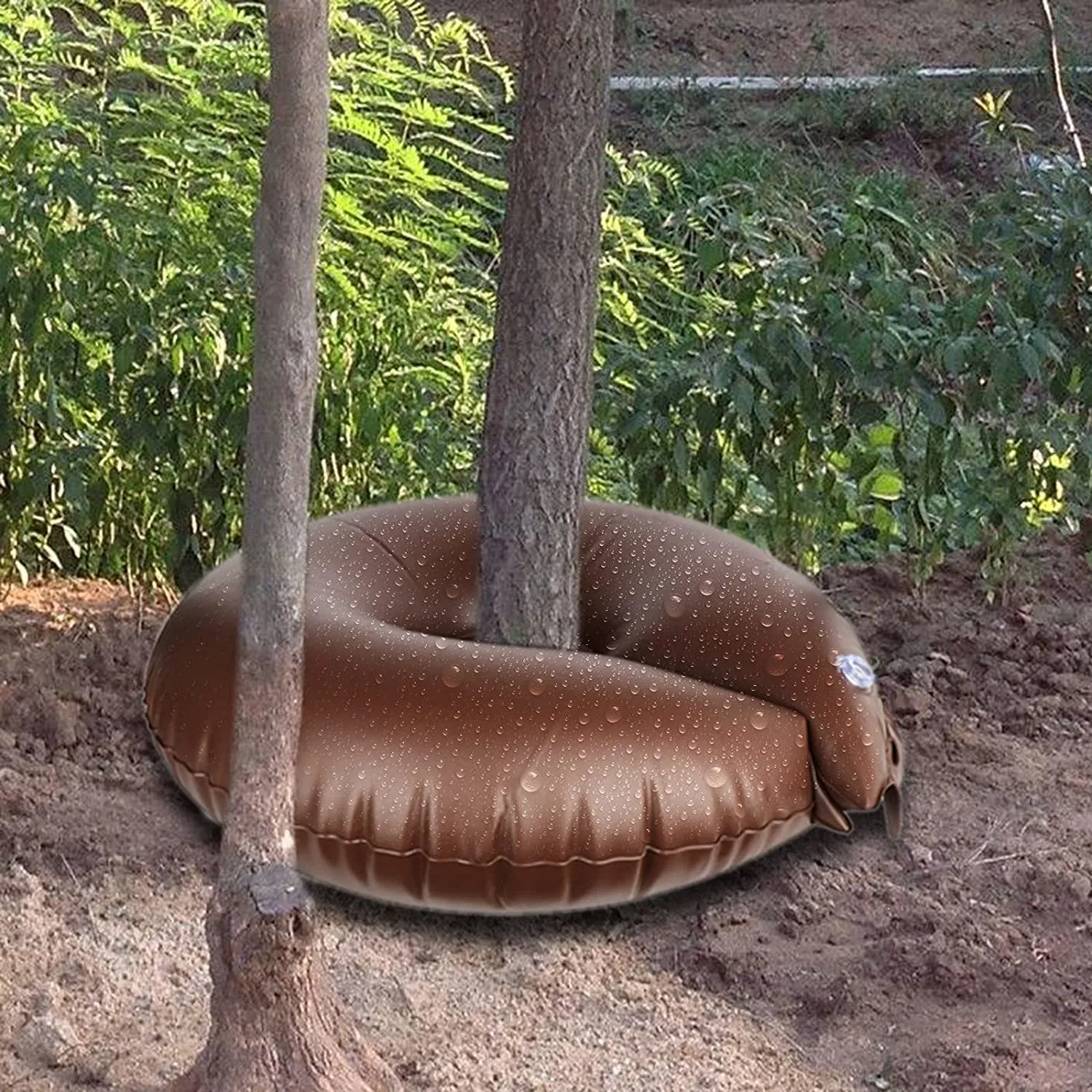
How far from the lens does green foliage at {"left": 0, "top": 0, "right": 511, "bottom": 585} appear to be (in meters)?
3.69

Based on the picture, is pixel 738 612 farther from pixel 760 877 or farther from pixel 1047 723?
pixel 1047 723

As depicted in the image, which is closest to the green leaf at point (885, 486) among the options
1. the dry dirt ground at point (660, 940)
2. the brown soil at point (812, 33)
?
the dry dirt ground at point (660, 940)

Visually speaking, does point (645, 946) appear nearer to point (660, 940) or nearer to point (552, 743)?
point (660, 940)

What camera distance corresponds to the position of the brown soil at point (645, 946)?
2.57m

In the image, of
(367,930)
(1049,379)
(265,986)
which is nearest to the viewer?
(265,986)

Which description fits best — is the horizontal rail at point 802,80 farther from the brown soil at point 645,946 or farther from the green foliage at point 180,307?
the brown soil at point 645,946

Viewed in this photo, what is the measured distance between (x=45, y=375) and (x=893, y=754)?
1.74 m

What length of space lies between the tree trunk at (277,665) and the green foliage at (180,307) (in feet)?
4.27

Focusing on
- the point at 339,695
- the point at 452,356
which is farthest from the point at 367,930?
the point at 452,356

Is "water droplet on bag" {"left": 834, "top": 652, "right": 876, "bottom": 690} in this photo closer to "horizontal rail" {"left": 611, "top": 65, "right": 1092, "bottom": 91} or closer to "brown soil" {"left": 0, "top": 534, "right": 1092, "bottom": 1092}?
"brown soil" {"left": 0, "top": 534, "right": 1092, "bottom": 1092}

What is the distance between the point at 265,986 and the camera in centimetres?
231

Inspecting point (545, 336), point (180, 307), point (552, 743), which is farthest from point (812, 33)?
point (552, 743)

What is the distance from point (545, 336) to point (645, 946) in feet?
3.14

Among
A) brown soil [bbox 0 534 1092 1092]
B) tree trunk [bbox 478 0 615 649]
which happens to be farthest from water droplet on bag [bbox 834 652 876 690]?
tree trunk [bbox 478 0 615 649]
